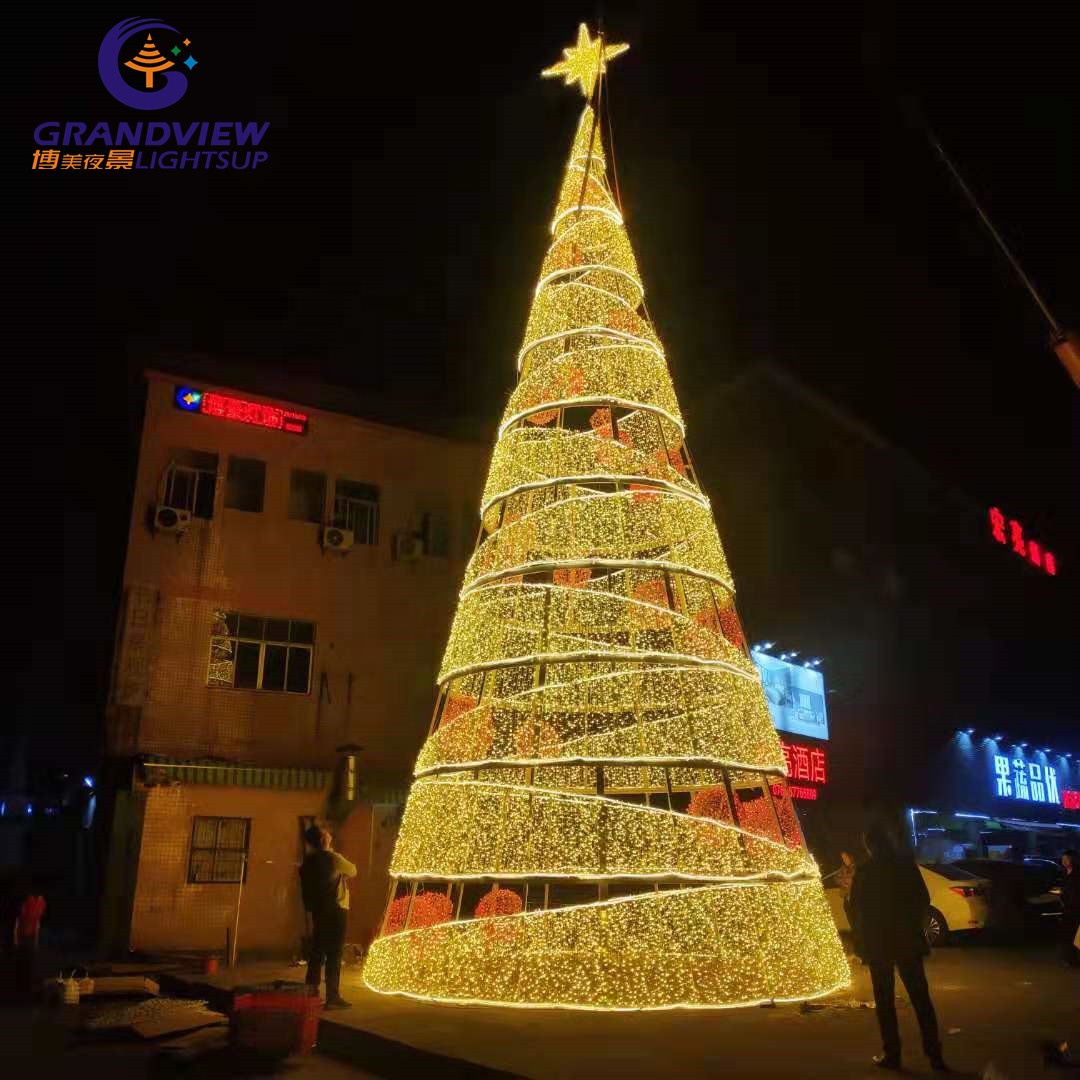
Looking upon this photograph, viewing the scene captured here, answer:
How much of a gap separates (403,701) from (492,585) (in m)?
7.70

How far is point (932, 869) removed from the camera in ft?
44.9

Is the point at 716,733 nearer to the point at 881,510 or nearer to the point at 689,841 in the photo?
the point at 689,841

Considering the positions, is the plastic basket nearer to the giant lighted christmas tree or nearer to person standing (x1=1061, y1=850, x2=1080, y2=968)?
the giant lighted christmas tree

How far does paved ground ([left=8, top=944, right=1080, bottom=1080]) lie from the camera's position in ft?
17.1

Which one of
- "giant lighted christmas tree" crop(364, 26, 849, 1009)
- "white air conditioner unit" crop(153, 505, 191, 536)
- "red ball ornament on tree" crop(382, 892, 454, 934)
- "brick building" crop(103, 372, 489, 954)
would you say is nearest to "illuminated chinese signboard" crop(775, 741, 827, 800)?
"brick building" crop(103, 372, 489, 954)

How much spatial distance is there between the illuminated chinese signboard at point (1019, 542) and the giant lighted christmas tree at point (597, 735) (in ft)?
70.0

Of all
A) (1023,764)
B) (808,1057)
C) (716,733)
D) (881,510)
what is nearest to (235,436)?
(716,733)

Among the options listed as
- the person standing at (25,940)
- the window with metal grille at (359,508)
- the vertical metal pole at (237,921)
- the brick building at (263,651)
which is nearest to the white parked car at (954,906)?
the brick building at (263,651)

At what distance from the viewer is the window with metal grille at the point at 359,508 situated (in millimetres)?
15852

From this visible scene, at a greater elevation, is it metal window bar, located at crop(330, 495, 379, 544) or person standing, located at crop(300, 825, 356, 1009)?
metal window bar, located at crop(330, 495, 379, 544)

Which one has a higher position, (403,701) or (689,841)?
(403,701)

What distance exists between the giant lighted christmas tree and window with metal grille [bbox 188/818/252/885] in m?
5.02

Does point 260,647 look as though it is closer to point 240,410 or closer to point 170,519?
point 170,519

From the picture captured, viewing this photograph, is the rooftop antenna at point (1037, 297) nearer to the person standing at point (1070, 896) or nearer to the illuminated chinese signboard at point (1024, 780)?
the person standing at point (1070, 896)
